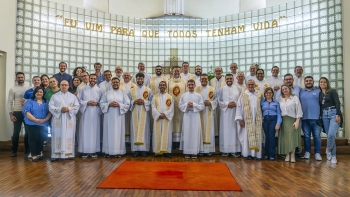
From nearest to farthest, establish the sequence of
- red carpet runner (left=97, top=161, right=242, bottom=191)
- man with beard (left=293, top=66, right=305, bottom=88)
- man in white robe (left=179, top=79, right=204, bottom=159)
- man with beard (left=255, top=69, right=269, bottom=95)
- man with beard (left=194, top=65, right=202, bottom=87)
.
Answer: red carpet runner (left=97, top=161, right=242, bottom=191), man in white robe (left=179, top=79, right=204, bottom=159), man with beard (left=293, top=66, right=305, bottom=88), man with beard (left=255, top=69, right=269, bottom=95), man with beard (left=194, top=65, right=202, bottom=87)

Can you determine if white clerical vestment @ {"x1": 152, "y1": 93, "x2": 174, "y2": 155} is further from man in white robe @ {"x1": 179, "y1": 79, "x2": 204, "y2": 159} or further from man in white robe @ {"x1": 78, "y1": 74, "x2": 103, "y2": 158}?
man in white robe @ {"x1": 78, "y1": 74, "x2": 103, "y2": 158}

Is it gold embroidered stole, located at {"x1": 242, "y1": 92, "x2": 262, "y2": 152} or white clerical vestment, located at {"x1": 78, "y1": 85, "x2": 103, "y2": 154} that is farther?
white clerical vestment, located at {"x1": 78, "y1": 85, "x2": 103, "y2": 154}

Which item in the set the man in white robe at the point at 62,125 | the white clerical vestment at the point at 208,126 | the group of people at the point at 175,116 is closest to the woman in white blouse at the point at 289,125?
the group of people at the point at 175,116

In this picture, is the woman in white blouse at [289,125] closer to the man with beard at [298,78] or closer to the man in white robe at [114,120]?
the man with beard at [298,78]

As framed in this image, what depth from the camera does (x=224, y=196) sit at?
371 centimetres

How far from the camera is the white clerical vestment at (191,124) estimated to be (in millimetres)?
6754

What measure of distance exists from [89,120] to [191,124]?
226cm

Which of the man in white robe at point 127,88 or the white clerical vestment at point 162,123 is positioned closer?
the white clerical vestment at point 162,123

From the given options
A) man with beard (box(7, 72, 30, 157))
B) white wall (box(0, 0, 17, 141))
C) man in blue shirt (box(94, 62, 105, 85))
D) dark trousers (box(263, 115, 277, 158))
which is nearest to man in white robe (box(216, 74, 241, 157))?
dark trousers (box(263, 115, 277, 158))

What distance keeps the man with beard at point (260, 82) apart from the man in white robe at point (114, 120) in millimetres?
3082

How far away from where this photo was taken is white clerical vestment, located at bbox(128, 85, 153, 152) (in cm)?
690

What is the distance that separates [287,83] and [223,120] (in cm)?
161

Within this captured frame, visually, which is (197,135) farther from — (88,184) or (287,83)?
(88,184)

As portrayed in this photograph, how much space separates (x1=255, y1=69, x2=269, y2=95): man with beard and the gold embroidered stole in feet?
2.19
